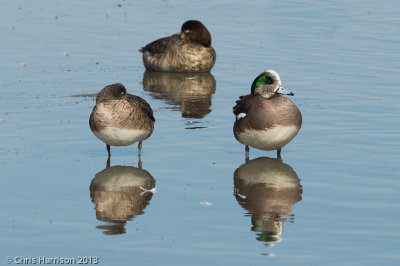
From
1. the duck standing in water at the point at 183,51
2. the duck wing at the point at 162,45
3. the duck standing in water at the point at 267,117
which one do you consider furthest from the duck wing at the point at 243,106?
the duck wing at the point at 162,45

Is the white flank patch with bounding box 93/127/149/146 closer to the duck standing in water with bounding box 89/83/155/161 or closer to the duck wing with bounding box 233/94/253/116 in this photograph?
the duck standing in water with bounding box 89/83/155/161

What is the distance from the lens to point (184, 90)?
2047cm

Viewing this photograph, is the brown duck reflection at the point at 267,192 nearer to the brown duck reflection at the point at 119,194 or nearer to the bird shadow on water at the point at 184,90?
the brown duck reflection at the point at 119,194

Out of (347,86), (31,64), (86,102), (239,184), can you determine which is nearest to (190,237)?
(239,184)

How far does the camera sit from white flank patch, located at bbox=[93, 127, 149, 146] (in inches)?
517

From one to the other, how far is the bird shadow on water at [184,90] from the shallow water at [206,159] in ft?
0.22

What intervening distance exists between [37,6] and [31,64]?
1052cm

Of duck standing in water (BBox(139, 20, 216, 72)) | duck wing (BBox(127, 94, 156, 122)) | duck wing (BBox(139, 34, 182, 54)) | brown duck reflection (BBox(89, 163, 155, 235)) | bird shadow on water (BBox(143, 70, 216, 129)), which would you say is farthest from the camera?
duck wing (BBox(139, 34, 182, 54))

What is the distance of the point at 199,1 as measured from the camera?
33250 mm

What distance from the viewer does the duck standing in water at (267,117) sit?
524 inches

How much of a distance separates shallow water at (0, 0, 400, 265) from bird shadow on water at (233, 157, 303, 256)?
34 millimetres

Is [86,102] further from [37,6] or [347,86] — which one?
[37,6]

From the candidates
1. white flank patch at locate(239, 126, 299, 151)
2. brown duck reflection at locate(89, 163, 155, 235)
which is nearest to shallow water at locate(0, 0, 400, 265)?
brown duck reflection at locate(89, 163, 155, 235)

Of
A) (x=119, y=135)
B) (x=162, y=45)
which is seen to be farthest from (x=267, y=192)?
(x=162, y=45)
